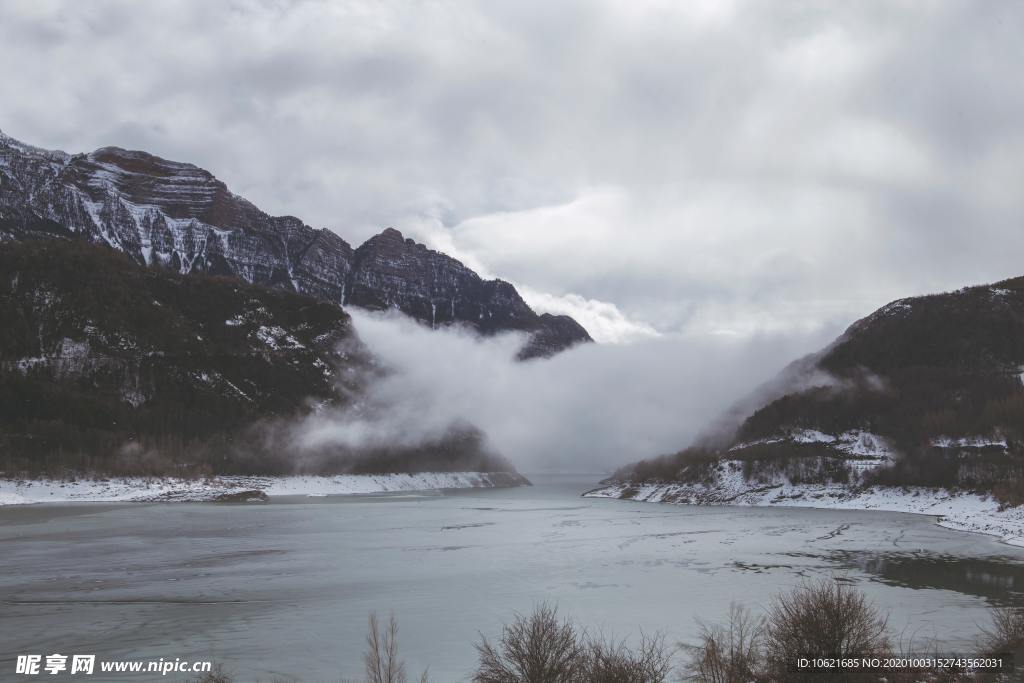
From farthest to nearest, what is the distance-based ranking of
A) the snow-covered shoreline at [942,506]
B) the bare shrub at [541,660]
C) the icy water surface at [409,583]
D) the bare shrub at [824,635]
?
the snow-covered shoreline at [942,506]
the icy water surface at [409,583]
the bare shrub at [824,635]
the bare shrub at [541,660]

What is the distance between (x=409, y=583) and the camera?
5581 cm

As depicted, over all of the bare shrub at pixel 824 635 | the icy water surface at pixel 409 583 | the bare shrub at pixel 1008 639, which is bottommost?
the icy water surface at pixel 409 583

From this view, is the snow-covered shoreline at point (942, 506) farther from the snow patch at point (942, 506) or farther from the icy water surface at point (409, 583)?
the icy water surface at point (409, 583)

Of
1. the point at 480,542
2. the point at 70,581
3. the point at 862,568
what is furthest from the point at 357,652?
the point at 480,542

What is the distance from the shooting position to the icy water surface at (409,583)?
3512 centimetres

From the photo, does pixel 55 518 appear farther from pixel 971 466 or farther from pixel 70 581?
pixel 971 466

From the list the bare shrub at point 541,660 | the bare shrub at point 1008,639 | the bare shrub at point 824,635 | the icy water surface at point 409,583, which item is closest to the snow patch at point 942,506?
the icy water surface at point 409,583

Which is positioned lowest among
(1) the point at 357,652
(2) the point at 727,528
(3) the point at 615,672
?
(2) the point at 727,528

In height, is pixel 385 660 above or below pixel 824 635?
below

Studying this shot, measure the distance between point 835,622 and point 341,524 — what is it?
104 metres

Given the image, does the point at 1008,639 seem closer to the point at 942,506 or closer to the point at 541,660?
the point at 541,660

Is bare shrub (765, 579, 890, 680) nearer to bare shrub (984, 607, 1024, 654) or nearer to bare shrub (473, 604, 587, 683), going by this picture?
bare shrub (984, 607, 1024, 654)

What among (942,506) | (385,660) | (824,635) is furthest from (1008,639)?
(942,506)

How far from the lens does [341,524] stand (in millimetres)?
116688
